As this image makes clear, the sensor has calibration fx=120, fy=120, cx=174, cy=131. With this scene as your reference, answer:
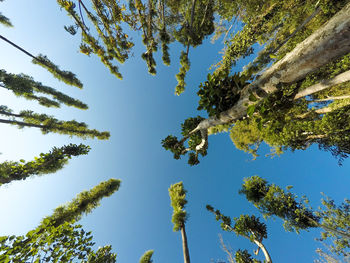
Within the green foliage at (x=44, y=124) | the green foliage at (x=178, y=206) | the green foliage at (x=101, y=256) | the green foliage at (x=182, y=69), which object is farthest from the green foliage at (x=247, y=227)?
the green foliage at (x=44, y=124)

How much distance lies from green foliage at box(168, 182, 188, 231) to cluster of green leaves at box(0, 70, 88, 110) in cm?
1021

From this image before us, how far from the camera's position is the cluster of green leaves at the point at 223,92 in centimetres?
285

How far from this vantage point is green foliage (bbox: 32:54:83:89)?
764 cm

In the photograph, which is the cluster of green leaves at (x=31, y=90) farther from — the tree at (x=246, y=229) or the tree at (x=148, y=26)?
the tree at (x=246, y=229)

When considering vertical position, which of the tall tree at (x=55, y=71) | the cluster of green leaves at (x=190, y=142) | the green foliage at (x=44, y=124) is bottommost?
the cluster of green leaves at (x=190, y=142)

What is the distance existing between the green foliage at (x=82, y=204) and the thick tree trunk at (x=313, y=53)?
7.03 metres

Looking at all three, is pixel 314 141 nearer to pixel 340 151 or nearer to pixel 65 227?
pixel 340 151

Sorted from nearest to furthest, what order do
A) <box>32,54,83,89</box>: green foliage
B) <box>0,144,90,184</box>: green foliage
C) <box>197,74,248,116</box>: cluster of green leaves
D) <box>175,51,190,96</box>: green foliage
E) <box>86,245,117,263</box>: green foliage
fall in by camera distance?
1. <box>197,74,248,116</box>: cluster of green leaves
2. <box>86,245,117,263</box>: green foliage
3. <box>0,144,90,184</box>: green foliage
4. <box>175,51,190,96</box>: green foliage
5. <box>32,54,83,89</box>: green foliage

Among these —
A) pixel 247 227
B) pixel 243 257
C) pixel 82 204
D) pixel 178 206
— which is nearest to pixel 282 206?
pixel 247 227

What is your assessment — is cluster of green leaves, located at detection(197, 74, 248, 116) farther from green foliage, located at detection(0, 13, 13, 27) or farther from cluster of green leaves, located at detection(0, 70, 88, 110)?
green foliage, located at detection(0, 13, 13, 27)

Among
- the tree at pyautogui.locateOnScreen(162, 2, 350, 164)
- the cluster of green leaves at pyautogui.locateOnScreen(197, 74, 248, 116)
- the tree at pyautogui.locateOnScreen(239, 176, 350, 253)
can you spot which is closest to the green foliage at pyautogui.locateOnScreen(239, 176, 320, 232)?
the tree at pyautogui.locateOnScreen(239, 176, 350, 253)

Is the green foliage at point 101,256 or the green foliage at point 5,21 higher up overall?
the green foliage at point 5,21

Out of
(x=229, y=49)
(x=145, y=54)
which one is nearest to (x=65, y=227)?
(x=145, y=54)

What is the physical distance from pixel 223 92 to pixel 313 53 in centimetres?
177
